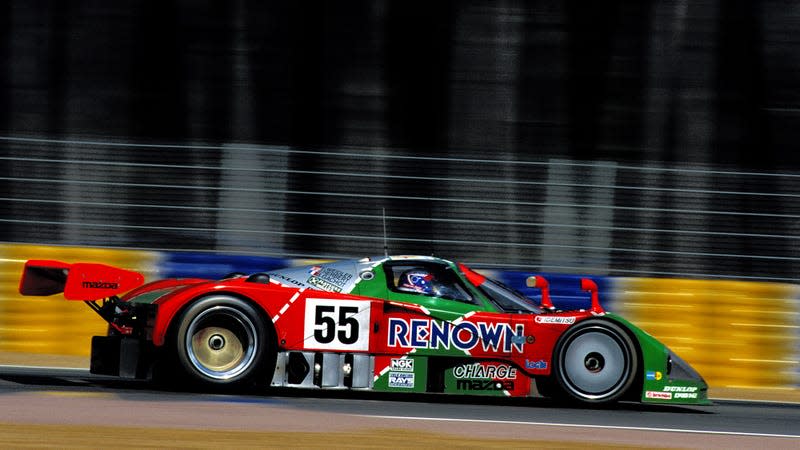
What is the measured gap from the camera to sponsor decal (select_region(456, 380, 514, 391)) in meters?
8.10

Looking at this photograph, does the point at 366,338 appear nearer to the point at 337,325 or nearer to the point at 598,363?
the point at 337,325

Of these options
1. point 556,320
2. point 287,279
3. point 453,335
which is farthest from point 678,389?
point 287,279

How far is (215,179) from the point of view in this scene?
37.4 ft

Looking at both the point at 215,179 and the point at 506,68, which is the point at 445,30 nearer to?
the point at 506,68

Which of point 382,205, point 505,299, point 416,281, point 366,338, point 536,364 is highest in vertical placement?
point 382,205

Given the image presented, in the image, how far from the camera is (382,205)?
1127 centimetres

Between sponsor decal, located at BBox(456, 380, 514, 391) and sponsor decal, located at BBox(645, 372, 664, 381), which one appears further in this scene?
sponsor decal, located at BBox(645, 372, 664, 381)

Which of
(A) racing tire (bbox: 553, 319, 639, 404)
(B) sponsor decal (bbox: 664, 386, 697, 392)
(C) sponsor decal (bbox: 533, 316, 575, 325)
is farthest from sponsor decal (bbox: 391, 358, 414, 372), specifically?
(B) sponsor decal (bbox: 664, 386, 697, 392)

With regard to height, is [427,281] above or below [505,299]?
above

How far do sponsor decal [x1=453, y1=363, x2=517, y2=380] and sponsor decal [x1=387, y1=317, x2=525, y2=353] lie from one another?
116mm

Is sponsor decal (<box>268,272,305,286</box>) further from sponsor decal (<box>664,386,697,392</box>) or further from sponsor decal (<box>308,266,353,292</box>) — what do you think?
sponsor decal (<box>664,386,697,392</box>)

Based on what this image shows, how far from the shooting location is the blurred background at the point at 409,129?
11242mm

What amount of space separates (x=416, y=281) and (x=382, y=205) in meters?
2.98

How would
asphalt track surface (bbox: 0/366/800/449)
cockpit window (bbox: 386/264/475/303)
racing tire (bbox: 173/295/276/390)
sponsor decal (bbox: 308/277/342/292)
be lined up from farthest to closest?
1. cockpit window (bbox: 386/264/475/303)
2. sponsor decal (bbox: 308/277/342/292)
3. racing tire (bbox: 173/295/276/390)
4. asphalt track surface (bbox: 0/366/800/449)
